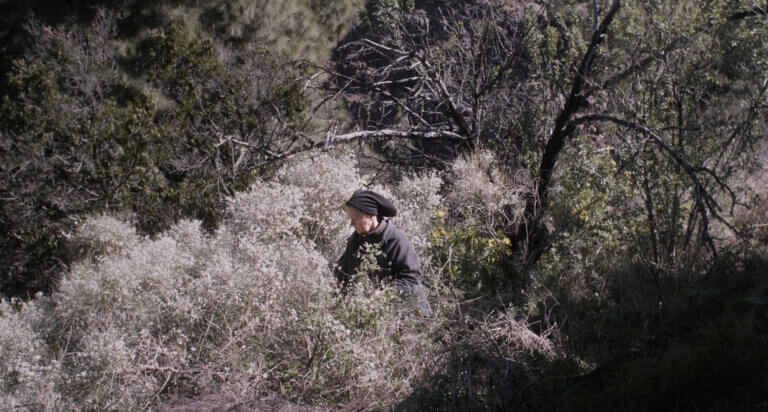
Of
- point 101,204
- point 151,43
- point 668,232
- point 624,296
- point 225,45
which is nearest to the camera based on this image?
point 624,296

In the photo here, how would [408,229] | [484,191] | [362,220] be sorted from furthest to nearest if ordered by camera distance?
[484,191]
[408,229]
[362,220]

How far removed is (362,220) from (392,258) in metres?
0.38

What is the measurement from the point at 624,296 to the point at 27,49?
1025 cm

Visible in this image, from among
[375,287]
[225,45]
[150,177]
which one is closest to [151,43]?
[225,45]

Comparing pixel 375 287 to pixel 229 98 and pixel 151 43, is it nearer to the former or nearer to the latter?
pixel 229 98

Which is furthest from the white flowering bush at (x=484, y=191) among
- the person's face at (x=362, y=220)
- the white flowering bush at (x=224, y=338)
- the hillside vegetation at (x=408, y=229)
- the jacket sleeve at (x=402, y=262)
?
the person's face at (x=362, y=220)

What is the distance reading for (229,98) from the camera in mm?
9742

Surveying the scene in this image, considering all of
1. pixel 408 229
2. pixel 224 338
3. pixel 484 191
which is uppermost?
pixel 484 191

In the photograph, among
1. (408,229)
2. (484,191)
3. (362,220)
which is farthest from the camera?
(484,191)

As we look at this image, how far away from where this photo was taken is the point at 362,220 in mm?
4750

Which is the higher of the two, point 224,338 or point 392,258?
point 392,258

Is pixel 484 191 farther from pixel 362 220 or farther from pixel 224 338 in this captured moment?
pixel 224 338

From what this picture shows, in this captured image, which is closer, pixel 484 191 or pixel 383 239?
pixel 383 239

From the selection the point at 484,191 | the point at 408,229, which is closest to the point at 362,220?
the point at 408,229
